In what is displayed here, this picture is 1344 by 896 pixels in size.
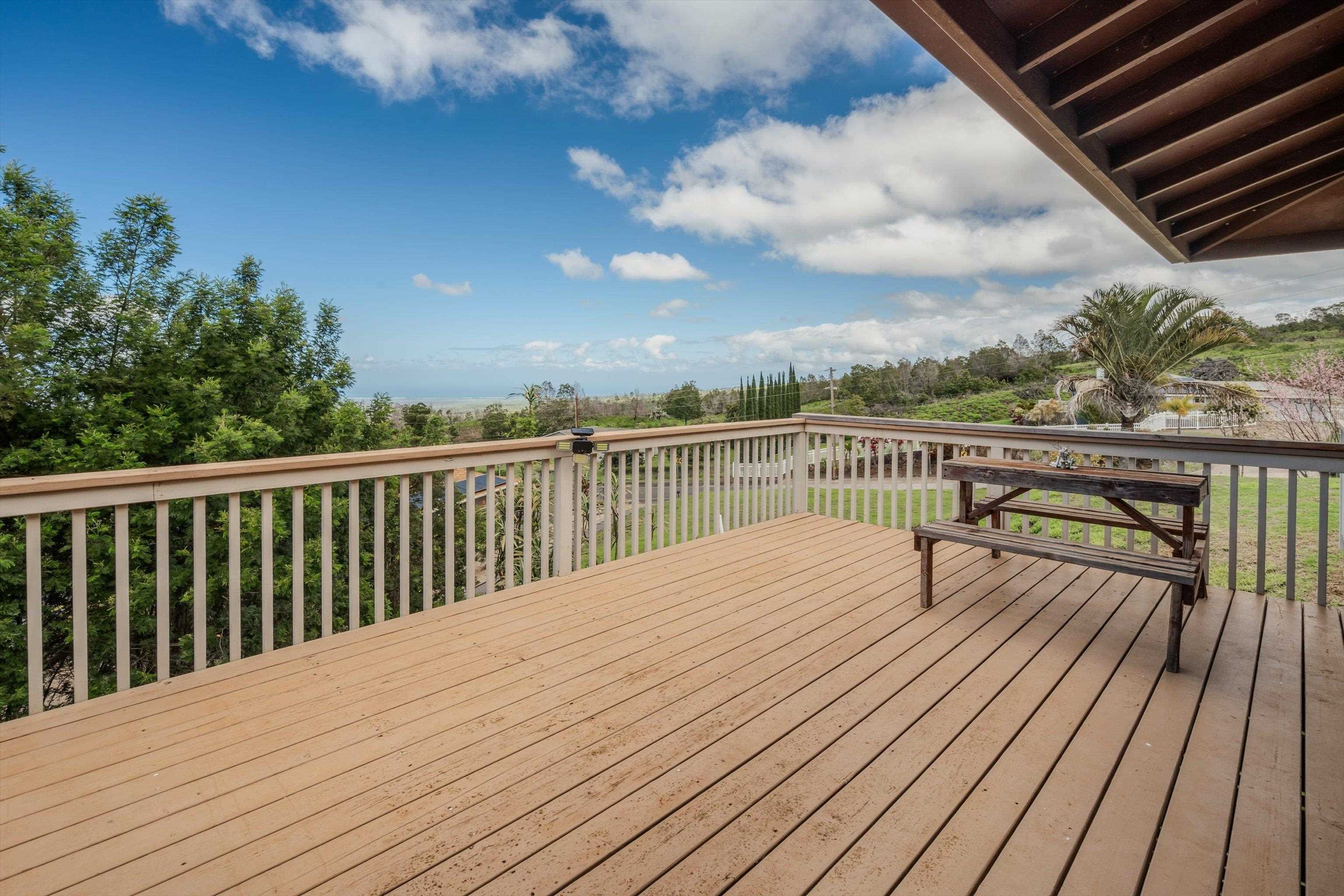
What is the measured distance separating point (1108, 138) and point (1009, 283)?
Result: 2311 cm

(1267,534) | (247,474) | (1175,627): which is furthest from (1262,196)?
(247,474)

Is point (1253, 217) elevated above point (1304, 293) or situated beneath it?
situated beneath

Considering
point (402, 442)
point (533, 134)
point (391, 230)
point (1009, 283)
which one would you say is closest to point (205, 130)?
point (391, 230)

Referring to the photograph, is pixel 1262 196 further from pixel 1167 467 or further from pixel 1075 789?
pixel 1167 467

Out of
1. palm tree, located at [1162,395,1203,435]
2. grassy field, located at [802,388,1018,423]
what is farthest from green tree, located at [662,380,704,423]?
palm tree, located at [1162,395,1203,435]

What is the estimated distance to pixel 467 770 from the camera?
1.71 m

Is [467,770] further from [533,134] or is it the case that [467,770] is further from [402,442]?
[533,134]

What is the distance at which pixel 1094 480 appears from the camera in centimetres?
270

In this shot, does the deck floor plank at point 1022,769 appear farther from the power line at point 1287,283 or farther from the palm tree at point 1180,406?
the power line at point 1287,283

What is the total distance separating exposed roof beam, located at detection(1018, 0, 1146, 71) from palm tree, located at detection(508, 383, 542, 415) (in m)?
16.3

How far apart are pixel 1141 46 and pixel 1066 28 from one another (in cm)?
33

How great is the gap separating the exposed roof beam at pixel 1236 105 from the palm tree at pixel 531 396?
16.1 meters

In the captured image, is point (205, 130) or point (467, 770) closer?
point (467, 770)

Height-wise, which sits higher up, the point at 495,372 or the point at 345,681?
the point at 495,372
